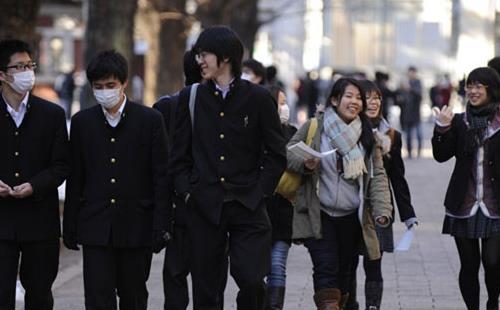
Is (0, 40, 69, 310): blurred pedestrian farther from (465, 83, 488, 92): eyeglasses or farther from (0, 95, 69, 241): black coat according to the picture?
(465, 83, 488, 92): eyeglasses

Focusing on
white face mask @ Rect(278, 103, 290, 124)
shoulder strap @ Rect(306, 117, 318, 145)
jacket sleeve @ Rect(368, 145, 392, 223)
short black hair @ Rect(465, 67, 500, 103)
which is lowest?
jacket sleeve @ Rect(368, 145, 392, 223)

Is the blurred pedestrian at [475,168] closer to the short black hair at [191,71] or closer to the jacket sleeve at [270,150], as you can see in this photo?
the short black hair at [191,71]

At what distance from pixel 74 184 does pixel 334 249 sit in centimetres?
191

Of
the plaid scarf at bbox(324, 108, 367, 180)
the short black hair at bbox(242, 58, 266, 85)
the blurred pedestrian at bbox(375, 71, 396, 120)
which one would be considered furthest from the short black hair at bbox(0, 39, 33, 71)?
the blurred pedestrian at bbox(375, 71, 396, 120)

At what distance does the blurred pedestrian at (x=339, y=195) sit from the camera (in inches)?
364

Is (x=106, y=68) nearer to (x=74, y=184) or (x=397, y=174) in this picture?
(x=74, y=184)

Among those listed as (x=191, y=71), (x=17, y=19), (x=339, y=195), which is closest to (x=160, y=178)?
(x=191, y=71)

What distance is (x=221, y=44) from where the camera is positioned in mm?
7871

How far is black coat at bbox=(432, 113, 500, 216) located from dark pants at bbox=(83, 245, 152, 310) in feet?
8.10

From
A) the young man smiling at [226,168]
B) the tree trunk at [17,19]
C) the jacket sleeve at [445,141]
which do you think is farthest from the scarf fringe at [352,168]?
the tree trunk at [17,19]

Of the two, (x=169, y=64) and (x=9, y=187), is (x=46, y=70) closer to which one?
(x=169, y=64)

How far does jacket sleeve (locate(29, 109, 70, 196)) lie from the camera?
8.09 meters

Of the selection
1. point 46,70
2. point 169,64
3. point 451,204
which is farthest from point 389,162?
point 46,70

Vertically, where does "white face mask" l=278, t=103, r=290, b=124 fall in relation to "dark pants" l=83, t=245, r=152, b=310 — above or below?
above
